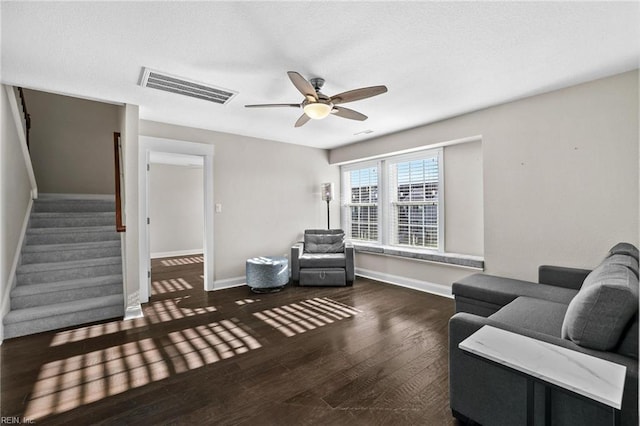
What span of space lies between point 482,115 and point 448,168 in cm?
90

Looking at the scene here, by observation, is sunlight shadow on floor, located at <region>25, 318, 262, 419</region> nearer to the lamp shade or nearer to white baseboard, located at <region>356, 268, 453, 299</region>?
white baseboard, located at <region>356, 268, 453, 299</region>

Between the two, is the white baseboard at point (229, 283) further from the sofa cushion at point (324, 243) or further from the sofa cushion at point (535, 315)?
the sofa cushion at point (535, 315)

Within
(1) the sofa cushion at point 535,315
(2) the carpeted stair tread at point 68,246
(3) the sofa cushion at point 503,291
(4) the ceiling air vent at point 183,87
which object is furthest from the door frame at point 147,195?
(1) the sofa cushion at point 535,315

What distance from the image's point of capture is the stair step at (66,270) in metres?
3.30

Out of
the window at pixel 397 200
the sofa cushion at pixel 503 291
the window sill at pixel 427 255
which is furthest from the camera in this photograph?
the window at pixel 397 200

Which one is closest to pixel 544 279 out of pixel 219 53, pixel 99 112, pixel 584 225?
pixel 584 225

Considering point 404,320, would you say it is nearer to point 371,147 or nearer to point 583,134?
point 583,134

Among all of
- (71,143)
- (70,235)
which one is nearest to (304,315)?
(70,235)

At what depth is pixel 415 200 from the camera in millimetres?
4750

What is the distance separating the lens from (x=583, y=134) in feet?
9.37

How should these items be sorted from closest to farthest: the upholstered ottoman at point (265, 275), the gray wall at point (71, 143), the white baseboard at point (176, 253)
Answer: the upholstered ottoman at point (265, 275) < the gray wall at point (71, 143) < the white baseboard at point (176, 253)

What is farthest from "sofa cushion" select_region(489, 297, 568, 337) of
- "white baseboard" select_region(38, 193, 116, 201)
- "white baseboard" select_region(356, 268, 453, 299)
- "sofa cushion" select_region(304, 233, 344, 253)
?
"white baseboard" select_region(38, 193, 116, 201)

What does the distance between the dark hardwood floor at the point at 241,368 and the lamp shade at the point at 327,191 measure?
2.24 m

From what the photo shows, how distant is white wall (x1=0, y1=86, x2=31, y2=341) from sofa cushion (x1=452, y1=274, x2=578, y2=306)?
4.47 m
